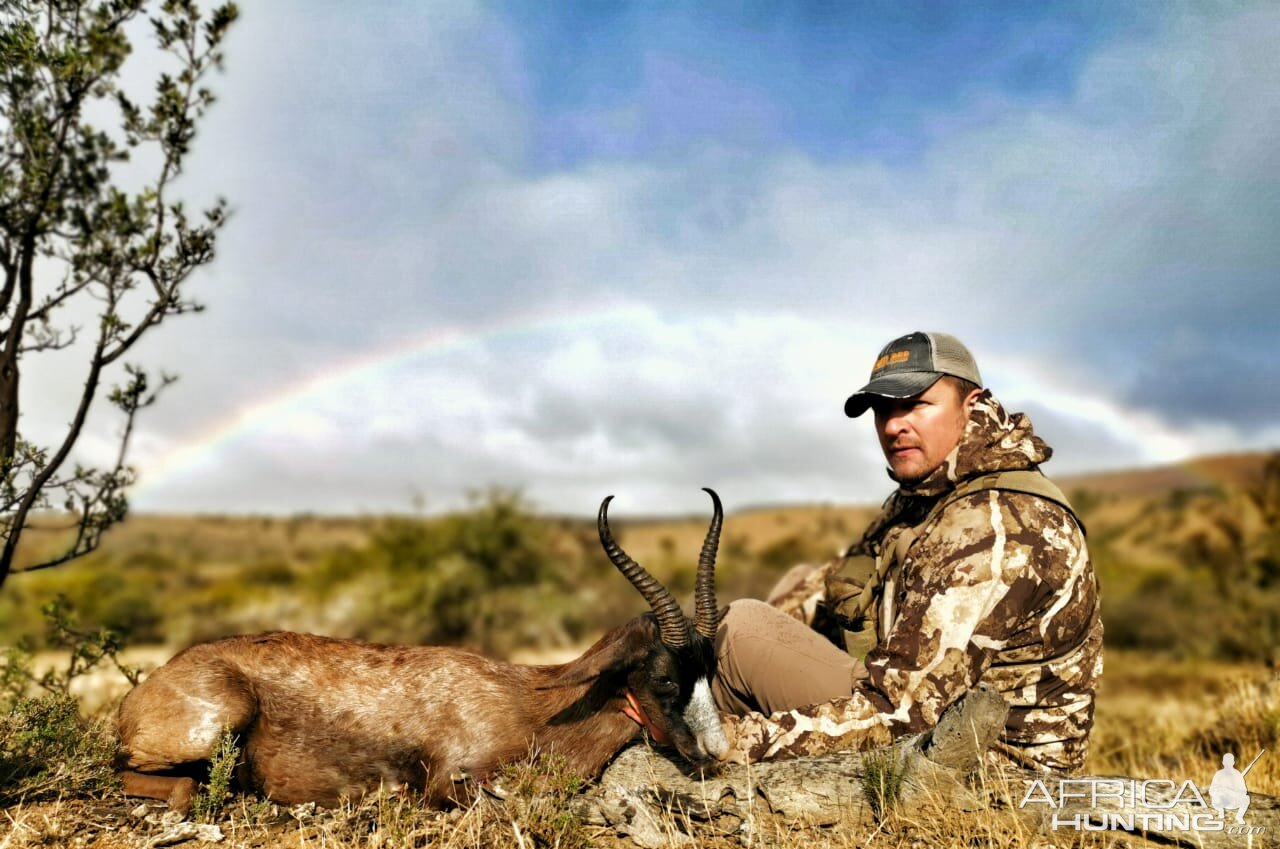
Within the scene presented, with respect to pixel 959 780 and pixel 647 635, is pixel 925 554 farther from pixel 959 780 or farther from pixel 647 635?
pixel 647 635

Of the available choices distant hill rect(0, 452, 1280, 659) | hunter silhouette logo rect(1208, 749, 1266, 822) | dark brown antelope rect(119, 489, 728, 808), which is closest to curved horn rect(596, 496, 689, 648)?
dark brown antelope rect(119, 489, 728, 808)

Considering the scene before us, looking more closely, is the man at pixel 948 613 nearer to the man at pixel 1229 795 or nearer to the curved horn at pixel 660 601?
the curved horn at pixel 660 601

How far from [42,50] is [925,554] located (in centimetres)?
705

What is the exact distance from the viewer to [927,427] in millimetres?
5680

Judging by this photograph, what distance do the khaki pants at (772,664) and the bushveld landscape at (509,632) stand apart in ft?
3.75

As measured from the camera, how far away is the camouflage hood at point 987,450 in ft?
17.6

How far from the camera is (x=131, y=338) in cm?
662

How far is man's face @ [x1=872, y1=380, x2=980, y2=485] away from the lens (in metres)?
5.68

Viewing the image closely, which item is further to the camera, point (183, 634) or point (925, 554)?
point (183, 634)

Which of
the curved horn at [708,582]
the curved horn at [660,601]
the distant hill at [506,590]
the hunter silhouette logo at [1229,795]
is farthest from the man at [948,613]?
the distant hill at [506,590]

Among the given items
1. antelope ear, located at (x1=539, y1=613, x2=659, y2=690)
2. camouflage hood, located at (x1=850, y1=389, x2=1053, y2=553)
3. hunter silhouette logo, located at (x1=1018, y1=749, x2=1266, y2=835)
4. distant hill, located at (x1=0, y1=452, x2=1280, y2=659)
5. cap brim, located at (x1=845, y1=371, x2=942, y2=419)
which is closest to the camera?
hunter silhouette logo, located at (x1=1018, y1=749, x2=1266, y2=835)

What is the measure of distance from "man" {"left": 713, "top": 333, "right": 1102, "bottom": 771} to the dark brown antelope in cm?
56

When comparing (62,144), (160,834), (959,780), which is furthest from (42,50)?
(959,780)

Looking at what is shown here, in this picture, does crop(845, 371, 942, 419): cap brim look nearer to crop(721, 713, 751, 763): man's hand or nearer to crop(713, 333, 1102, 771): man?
crop(713, 333, 1102, 771): man
